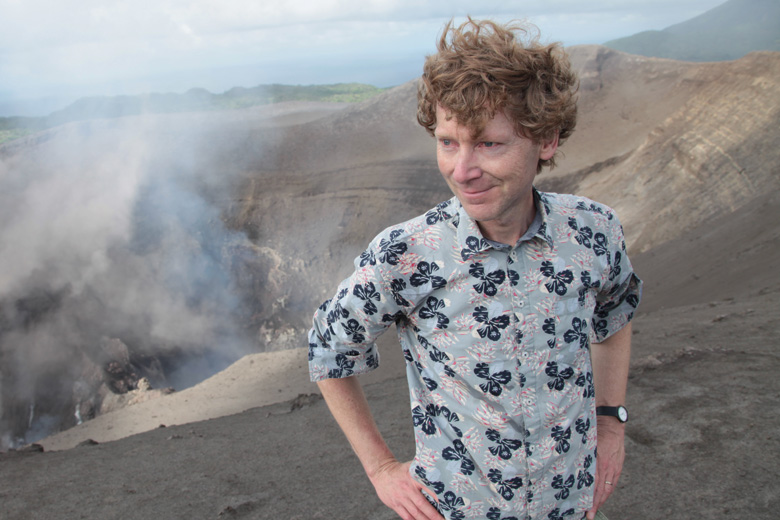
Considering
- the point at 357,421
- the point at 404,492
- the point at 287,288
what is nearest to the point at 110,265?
the point at 287,288

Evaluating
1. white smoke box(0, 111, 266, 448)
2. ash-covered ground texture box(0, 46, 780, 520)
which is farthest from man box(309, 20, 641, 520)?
white smoke box(0, 111, 266, 448)

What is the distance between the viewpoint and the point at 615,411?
1714 millimetres

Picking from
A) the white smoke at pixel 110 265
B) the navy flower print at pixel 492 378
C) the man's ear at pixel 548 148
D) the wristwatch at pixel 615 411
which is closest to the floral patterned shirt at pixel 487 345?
the navy flower print at pixel 492 378

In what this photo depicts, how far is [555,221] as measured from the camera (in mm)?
1473

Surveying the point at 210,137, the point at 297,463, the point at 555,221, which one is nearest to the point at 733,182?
the point at 297,463

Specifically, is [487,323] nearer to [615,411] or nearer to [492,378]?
[492,378]

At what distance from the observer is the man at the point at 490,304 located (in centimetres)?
134

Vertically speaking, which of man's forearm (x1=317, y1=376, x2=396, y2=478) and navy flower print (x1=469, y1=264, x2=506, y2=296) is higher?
navy flower print (x1=469, y1=264, x2=506, y2=296)

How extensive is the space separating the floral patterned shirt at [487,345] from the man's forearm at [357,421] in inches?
2.9

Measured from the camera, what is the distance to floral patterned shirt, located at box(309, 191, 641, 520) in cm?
137

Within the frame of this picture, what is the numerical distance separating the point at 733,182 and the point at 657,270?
241 cm

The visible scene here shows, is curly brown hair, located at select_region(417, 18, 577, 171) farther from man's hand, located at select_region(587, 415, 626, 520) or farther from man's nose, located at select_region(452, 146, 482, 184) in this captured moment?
man's hand, located at select_region(587, 415, 626, 520)

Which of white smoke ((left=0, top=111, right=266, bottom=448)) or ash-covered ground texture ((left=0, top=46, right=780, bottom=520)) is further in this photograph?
white smoke ((left=0, top=111, right=266, bottom=448))

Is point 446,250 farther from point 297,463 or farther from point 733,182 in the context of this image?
point 733,182
